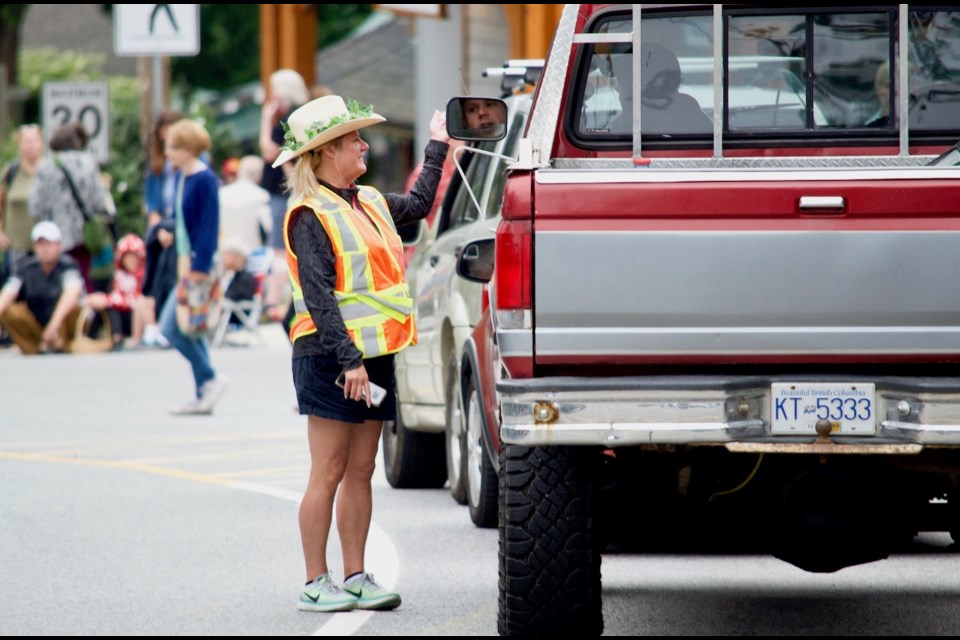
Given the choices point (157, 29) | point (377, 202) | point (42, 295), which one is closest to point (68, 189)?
point (42, 295)

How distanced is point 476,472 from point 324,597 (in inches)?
87.1

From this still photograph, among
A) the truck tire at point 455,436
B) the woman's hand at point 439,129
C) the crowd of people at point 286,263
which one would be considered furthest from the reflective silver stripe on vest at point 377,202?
the truck tire at point 455,436

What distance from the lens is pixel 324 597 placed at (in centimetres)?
734

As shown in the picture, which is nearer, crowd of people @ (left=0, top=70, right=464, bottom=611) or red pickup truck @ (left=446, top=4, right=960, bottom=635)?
red pickup truck @ (left=446, top=4, right=960, bottom=635)

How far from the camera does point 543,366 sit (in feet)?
20.1

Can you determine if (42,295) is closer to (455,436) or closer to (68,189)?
(68,189)

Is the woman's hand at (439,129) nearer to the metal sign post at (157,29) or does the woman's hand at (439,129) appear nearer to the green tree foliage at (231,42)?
the metal sign post at (157,29)

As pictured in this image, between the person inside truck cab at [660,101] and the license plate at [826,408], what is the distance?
5.15 ft

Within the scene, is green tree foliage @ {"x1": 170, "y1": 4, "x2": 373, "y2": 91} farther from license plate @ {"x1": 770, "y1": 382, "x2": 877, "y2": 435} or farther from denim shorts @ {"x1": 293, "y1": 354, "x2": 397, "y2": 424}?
license plate @ {"x1": 770, "y1": 382, "x2": 877, "y2": 435}

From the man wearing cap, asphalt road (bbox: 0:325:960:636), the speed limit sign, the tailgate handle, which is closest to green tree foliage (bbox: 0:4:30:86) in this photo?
the speed limit sign

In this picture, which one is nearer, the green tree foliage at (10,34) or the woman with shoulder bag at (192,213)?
the woman with shoulder bag at (192,213)

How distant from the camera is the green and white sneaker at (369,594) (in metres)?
7.38

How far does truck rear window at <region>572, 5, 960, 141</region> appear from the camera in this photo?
739 cm

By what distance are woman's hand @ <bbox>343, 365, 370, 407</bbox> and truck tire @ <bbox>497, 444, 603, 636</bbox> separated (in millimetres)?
947
